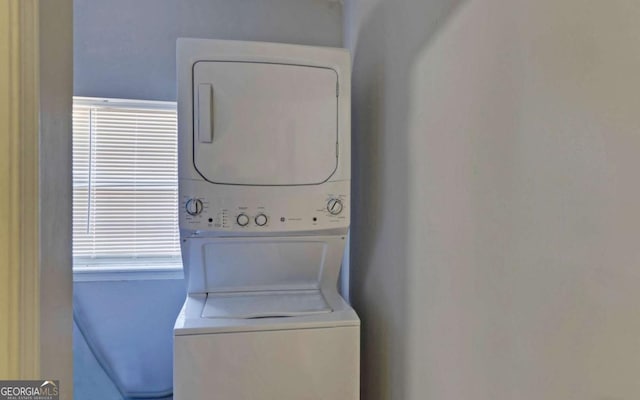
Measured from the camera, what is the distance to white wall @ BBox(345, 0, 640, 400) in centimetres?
67

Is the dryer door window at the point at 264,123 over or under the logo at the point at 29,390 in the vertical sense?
over

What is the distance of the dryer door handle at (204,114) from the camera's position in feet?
5.14

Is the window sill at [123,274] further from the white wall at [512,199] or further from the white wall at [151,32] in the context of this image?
the white wall at [512,199]

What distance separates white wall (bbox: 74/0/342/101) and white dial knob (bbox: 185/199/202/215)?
955mm

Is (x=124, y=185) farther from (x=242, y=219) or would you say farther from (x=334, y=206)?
(x=334, y=206)

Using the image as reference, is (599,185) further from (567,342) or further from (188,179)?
(188,179)

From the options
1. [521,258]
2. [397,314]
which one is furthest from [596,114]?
[397,314]

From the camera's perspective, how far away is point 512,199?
92 centimetres

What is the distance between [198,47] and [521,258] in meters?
1.46

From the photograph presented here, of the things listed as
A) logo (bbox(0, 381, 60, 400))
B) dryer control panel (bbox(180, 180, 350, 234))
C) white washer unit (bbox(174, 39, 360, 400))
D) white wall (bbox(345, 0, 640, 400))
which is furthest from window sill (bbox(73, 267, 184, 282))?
logo (bbox(0, 381, 60, 400))

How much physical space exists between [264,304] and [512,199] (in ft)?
3.76

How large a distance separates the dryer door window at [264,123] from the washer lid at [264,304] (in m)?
0.55

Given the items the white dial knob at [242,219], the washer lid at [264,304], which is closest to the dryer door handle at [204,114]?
the white dial knob at [242,219]

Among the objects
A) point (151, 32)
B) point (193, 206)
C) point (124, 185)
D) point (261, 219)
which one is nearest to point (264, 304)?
point (261, 219)
